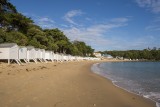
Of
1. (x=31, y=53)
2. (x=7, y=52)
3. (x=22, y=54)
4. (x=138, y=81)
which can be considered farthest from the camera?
(x=31, y=53)

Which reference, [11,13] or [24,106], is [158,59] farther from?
[24,106]

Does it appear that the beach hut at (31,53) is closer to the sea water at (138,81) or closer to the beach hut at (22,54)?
the beach hut at (22,54)

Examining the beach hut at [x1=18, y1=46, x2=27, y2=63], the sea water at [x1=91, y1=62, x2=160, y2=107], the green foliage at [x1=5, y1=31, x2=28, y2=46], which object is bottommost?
the sea water at [x1=91, y1=62, x2=160, y2=107]

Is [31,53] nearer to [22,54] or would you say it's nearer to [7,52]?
[22,54]

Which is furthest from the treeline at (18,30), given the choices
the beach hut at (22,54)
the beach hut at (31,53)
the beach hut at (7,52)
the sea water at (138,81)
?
the sea water at (138,81)

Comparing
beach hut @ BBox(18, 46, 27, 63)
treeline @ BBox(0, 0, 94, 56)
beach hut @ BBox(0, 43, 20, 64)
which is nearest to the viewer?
beach hut @ BBox(0, 43, 20, 64)

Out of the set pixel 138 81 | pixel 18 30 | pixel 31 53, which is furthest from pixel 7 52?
pixel 18 30

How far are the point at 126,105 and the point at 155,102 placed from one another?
158cm

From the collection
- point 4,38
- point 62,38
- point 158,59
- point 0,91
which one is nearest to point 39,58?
point 4,38

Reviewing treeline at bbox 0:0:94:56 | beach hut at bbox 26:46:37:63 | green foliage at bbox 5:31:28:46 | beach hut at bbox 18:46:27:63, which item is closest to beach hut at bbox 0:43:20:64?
beach hut at bbox 18:46:27:63

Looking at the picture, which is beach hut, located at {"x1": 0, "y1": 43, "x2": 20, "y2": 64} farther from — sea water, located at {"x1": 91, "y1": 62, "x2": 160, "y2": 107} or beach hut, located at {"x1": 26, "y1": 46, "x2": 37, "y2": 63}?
sea water, located at {"x1": 91, "y1": 62, "x2": 160, "y2": 107}

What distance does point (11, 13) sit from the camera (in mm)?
49156

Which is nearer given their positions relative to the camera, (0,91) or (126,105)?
(126,105)

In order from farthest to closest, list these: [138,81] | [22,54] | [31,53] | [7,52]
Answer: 1. [31,53]
2. [22,54]
3. [7,52]
4. [138,81]
